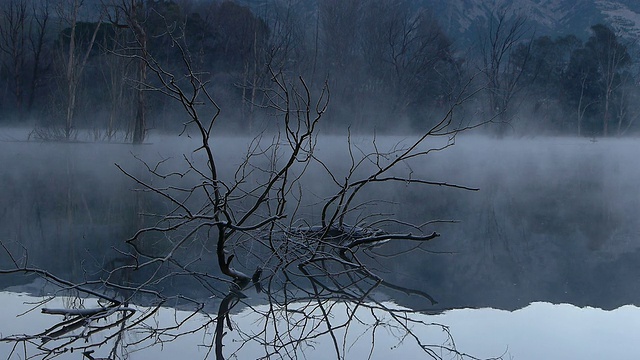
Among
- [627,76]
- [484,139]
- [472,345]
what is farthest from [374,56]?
[472,345]

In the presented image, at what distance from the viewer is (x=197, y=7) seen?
80.0 ft

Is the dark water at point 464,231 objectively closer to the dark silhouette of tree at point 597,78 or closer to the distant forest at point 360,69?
the distant forest at point 360,69

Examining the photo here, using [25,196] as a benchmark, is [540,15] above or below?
above

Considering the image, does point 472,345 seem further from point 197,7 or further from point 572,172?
point 197,7

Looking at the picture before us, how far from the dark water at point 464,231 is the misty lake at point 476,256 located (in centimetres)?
1

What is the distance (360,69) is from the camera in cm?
2514

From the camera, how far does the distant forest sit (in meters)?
20.7

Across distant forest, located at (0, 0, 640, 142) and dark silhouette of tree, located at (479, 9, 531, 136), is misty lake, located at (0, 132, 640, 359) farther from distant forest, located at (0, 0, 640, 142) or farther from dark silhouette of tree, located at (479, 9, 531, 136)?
dark silhouette of tree, located at (479, 9, 531, 136)

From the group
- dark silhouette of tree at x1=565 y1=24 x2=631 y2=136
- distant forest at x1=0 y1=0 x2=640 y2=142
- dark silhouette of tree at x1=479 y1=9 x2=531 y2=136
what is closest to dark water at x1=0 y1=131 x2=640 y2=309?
distant forest at x1=0 y1=0 x2=640 y2=142

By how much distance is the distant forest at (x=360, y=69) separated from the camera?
20656mm

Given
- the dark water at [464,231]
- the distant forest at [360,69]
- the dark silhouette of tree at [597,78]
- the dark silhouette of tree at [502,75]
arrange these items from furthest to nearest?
the dark silhouette of tree at [597,78] → the dark silhouette of tree at [502,75] → the distant forest at [360,69] → the dark water at [464,231]

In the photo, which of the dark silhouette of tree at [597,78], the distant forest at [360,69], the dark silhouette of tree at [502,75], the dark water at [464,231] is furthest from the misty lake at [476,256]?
the dark silhouette of tree at [597,78]

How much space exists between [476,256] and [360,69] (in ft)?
69.6

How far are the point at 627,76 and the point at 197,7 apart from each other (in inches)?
599
